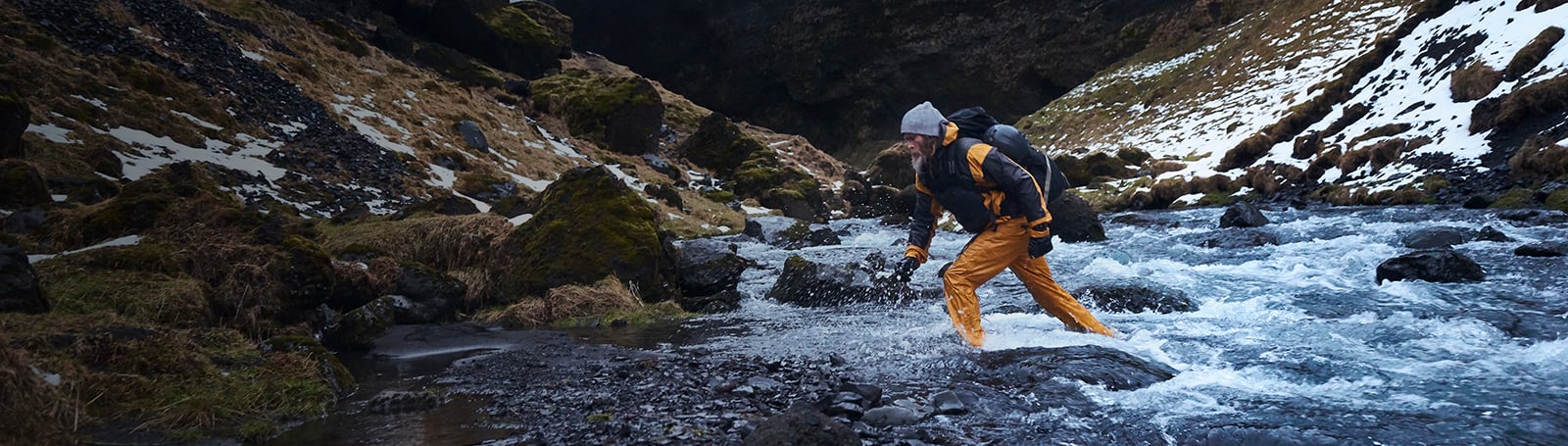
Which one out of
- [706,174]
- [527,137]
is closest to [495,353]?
[527,137]

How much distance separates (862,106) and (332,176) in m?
53.0

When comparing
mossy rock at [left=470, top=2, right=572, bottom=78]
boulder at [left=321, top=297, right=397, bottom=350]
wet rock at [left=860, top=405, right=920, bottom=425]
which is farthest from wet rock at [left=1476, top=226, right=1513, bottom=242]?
mossy rock at [left=470, top=2, right=572, bottom=78]

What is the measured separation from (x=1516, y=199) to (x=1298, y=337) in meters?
11.0

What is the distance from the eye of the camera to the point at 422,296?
892 centimetres

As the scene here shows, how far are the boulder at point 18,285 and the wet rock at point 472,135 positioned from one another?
21135 millimetres

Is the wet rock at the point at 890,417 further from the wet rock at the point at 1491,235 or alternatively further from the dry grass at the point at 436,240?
the wet rock at the point at 1491,235

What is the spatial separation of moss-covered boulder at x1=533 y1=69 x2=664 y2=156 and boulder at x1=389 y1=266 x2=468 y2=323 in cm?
2480

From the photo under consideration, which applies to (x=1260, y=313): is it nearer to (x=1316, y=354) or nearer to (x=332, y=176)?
(x=1316, y=354)

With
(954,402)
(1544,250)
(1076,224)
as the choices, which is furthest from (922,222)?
(1076,224)

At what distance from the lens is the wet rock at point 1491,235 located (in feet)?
35.9

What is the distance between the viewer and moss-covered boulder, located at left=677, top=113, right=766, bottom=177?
36844mm

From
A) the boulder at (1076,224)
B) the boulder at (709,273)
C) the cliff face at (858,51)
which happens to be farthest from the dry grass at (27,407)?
the cliff face at (858,51)

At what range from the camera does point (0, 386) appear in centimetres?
326

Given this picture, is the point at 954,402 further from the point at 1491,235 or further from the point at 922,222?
the point at 1491,235
